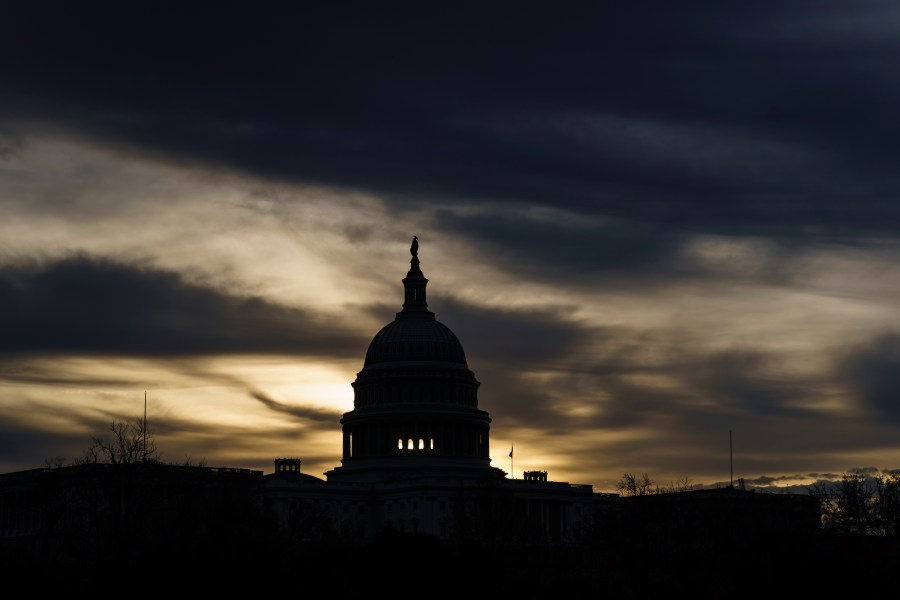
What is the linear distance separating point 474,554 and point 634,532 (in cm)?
3738

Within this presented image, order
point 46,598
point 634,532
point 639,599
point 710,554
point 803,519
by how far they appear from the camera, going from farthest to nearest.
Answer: point 803,519
point 634,532
point 710,554
point 639,599
point 46,598

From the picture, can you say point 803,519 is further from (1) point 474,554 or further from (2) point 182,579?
(2) point 182,579

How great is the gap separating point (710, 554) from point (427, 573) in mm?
32804

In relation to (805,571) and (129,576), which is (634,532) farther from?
(129,576)

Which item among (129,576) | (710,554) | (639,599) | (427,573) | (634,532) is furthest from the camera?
(634,532)

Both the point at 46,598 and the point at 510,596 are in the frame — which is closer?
the point at 46,598

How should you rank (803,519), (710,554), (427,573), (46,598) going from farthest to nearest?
(803,519) → (710,554) → (427,573) → (46,598)

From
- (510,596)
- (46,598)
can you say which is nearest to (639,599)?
(510,596)

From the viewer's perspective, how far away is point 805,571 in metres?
126

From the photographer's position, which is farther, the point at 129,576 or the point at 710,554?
the point at 710,554

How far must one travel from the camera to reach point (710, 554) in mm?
154625

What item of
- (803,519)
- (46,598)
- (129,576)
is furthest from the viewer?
(803,519)

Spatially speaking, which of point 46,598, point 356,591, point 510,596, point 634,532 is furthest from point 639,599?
point 46,598

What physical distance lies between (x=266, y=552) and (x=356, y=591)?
8797mm
